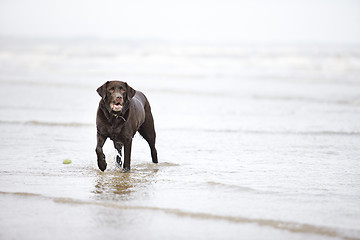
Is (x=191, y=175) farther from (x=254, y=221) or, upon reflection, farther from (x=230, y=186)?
(x=254, y=221)

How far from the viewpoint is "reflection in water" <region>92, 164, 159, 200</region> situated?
6.59m

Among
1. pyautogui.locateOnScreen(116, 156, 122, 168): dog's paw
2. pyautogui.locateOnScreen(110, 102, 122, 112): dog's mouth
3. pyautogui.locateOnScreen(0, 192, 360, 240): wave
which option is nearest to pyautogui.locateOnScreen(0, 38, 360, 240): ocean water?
pyautogui.locateOnScreen(0, 192, 360, 240): wave

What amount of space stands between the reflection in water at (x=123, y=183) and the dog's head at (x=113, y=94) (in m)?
0.92

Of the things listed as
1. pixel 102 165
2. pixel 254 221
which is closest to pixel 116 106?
pixel 102 165

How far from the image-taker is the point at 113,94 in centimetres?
749

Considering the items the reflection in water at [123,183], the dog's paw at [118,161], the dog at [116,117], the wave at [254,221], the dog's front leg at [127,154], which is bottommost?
the wave at [254,221]

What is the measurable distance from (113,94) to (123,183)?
1.17 m

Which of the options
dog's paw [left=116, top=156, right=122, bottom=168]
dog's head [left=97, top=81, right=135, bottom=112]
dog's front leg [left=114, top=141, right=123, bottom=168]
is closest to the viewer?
dog's head [left=97, top=81, right=135, bottom=112]

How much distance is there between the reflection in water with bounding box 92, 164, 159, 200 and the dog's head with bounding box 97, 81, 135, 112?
A: 0.92 meters

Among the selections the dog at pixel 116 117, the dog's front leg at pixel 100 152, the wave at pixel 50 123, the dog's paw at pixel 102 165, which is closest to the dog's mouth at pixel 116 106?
the dog at pixel 116 117

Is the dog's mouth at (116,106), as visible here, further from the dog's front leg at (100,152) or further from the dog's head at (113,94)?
the dog's front leg at (100,152)

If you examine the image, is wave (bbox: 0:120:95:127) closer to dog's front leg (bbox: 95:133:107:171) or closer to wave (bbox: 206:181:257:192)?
dog's front leg (bbox: 95:133:107:171)

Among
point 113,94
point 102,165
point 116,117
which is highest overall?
point 113,94

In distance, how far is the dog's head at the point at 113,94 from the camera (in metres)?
7.45
